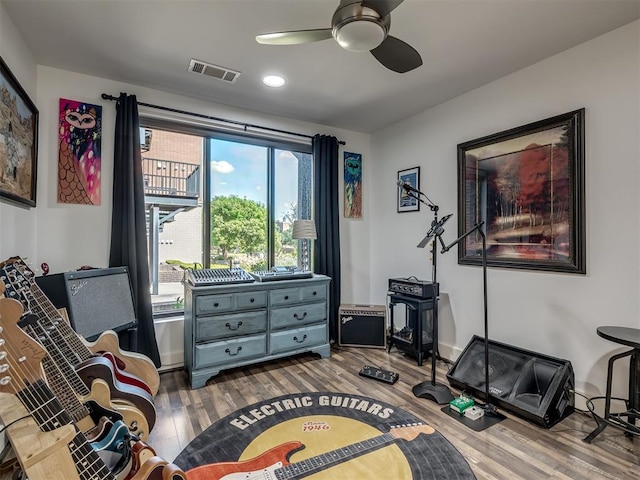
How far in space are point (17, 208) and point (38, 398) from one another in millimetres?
1629

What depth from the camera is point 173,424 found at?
2121 mm

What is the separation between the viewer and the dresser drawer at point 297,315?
306 centimetres

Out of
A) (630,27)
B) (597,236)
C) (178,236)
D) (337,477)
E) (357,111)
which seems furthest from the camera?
(357,111)

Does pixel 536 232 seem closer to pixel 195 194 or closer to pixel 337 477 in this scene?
pixel 337 477

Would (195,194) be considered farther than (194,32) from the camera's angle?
Yes

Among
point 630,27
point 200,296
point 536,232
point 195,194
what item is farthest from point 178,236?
point 630,27

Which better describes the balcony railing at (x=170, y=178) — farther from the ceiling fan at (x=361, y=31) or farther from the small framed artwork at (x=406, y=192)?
the small framed artwork at (x=406, y=192)

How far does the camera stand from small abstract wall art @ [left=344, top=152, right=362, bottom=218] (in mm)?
4074

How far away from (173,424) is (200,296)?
934 mm

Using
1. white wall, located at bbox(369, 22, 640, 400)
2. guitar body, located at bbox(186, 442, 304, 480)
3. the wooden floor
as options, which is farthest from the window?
guitar body, located at bbox(186, 442, 304, 480)

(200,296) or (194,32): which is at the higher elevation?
(194,32)

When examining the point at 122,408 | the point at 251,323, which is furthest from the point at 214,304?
the point at 122,408

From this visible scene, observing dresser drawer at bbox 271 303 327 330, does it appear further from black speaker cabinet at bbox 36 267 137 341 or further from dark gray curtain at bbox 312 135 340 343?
black speaker cabinet at bbox 36 267 137 341

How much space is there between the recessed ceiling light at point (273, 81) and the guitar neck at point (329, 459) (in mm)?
2788
